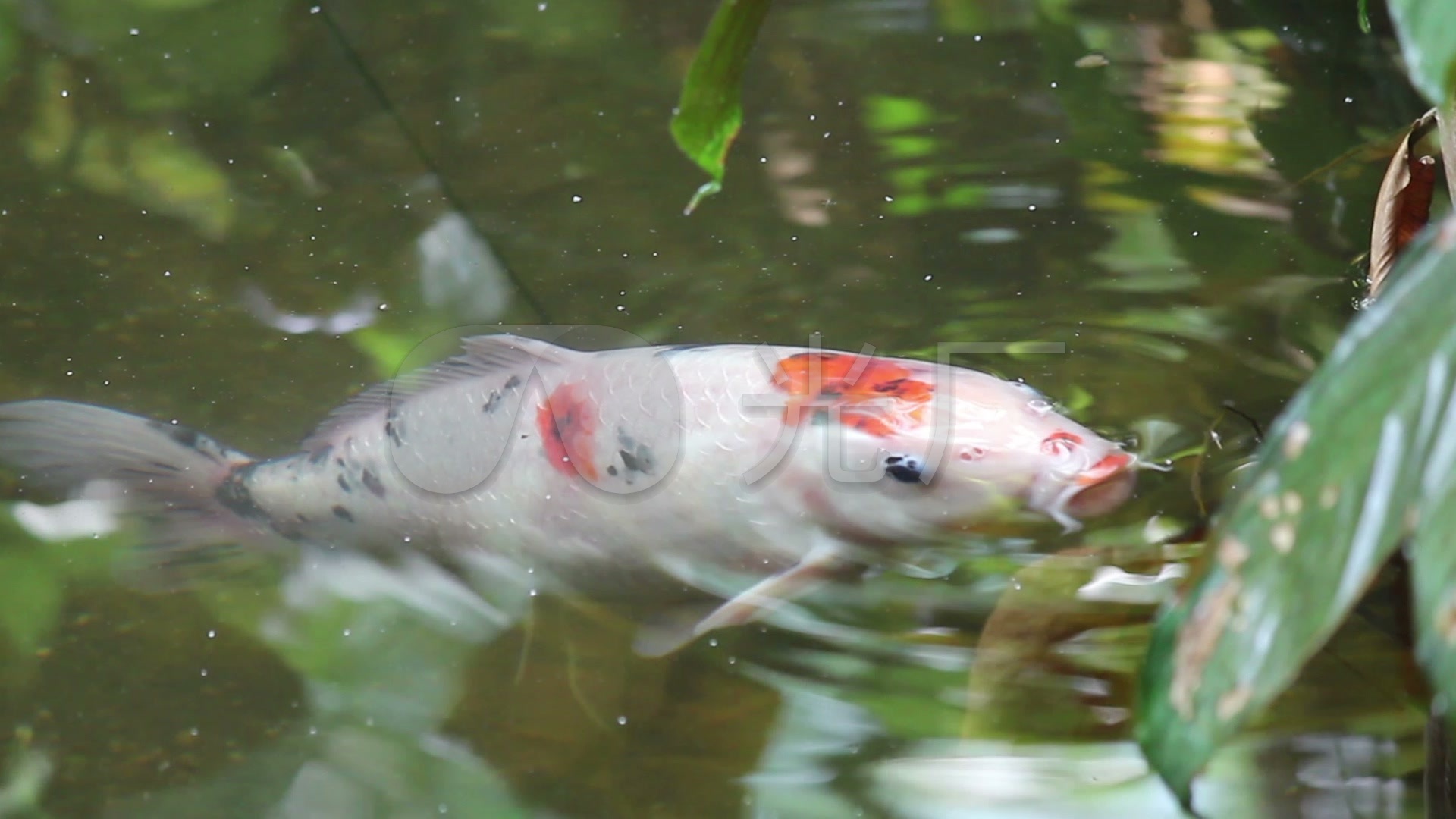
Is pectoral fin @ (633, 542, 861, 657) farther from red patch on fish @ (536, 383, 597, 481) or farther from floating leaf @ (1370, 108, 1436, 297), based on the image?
floating leaf @ (1370, 108, 1436, 297)

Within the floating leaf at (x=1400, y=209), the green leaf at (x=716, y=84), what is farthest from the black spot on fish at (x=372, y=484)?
the floating leaf at (x=1400, y=209)

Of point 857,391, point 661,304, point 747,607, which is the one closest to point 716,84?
point 857,391

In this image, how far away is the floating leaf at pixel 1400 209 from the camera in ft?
4.25

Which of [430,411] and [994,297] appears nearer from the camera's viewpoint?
[430,411]

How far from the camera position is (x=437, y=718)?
146 cm

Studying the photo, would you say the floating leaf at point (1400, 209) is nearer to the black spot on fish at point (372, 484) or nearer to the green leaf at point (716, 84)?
the green leaf at point (716, 84)

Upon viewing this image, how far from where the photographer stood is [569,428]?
148 centimetres

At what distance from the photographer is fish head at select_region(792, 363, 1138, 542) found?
4.54 feet

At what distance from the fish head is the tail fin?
0.92m

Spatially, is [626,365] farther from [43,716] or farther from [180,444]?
[43,716]

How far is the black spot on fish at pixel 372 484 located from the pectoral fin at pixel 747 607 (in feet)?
1.36

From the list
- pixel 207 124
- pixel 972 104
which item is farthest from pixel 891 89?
pixel 207 124

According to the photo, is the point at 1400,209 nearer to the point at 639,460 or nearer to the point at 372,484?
the point at 639,460

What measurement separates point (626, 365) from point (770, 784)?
57cm
